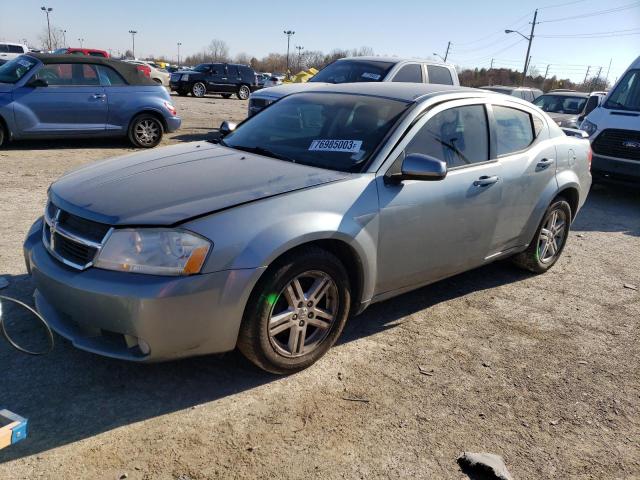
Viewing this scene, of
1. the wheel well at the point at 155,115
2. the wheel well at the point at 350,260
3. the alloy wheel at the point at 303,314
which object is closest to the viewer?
the alloy wheel at the point at 303,314

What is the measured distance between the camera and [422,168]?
11.1 feet

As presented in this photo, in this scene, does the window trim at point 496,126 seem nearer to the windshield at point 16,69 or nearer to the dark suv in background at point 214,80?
the windshield at point 16,69

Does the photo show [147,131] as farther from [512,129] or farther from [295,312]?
[295,312]

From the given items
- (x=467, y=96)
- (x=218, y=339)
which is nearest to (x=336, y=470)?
(x=218, y=339)

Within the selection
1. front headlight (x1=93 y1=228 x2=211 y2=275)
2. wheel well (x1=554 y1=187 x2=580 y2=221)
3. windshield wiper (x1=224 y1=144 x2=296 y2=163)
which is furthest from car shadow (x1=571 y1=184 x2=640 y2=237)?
front headlight (x1=93 y1=228 x2=211 y2=275)

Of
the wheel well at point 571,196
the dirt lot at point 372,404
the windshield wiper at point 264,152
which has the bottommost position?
the dirt lot at point 372,404

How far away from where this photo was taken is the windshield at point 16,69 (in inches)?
359

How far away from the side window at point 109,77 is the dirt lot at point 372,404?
248 inches

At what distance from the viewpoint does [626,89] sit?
9414mm

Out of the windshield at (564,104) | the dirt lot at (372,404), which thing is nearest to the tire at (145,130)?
the dirt lot at (372,404)

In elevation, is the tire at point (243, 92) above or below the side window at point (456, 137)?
below

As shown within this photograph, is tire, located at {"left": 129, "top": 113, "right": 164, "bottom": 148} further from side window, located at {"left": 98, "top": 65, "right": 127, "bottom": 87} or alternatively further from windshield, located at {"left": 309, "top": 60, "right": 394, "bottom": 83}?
windshield, located at {"left": 309, "top": 60, "right": 394, "bottom": 83}

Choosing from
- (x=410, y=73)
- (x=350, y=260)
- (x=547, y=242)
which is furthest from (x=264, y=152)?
(x=410, y=73)

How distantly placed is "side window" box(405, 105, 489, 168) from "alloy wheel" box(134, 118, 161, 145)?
301 inches
